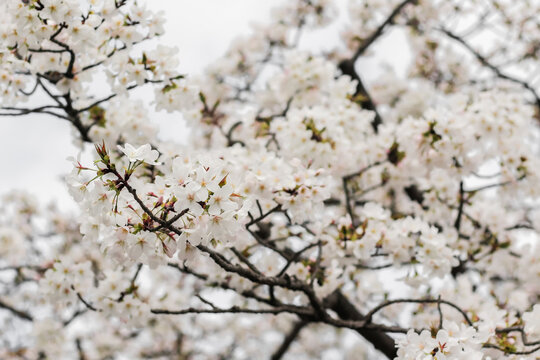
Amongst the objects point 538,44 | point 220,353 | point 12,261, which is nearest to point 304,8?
point 538,44

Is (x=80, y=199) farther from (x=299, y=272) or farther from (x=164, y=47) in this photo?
(x=299, y=272)

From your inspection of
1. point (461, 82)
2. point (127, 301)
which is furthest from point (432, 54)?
point (127, 301)

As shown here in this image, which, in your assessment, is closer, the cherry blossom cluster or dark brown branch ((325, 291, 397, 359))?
the cherry blossom cluster

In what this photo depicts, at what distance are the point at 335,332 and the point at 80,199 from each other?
9.33 m

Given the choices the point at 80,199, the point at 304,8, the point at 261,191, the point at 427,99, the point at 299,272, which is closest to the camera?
the point at 80,199

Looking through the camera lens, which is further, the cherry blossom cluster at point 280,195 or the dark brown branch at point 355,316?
the dark brown branch at point 355,316

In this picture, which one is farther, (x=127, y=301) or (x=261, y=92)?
(x=261, y=92)

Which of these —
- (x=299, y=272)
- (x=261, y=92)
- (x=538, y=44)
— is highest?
(x=538, y=44)

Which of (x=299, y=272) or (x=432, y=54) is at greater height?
(x=432, y=54)

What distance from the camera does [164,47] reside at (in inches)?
132

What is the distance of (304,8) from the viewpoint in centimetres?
739

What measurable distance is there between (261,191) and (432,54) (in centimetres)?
629

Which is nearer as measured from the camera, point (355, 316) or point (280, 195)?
point (280, 195)

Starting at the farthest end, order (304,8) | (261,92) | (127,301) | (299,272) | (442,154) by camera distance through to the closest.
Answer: (304,8) → (261,92) → (442,154) → (299,272) → (127,301)
